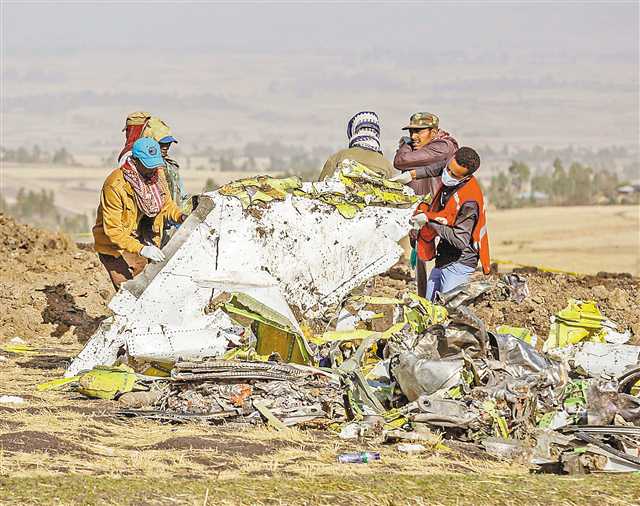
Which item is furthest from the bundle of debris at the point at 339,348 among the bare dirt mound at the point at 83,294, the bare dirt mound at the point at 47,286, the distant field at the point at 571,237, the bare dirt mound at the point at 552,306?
the distant field at the point at 571,237

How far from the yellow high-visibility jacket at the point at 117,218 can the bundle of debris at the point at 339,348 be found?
0.47 metres

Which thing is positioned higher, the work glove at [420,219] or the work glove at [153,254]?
the work glove at [420,219]

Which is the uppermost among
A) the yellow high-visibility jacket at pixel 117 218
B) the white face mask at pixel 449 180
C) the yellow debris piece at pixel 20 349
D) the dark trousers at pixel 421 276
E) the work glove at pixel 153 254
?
the white face mask at pixel 449 180

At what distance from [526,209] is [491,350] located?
103 feet

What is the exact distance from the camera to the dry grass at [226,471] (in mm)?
6520

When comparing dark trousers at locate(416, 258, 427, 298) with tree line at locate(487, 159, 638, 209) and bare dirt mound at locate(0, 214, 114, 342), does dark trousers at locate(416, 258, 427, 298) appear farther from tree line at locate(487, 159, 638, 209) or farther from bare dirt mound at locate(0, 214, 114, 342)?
tree line at locate(487, 159, 638, 209)

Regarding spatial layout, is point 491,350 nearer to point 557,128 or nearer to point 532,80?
point 557,128

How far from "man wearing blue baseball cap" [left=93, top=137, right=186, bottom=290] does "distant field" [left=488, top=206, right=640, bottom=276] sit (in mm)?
14610

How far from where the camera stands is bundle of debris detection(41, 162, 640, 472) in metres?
8.42

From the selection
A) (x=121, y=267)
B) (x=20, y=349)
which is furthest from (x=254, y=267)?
(x=20, y=349)

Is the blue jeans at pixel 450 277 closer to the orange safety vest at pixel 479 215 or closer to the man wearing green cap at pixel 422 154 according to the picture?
the orange safety vest at pixel 479 215

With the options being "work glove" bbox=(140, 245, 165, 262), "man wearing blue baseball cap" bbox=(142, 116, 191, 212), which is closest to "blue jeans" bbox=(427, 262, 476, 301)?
"work glove" bbox=(140, 245, 165, 262)

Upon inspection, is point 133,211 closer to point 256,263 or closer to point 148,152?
point 148,152

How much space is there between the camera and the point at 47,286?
14945mm
